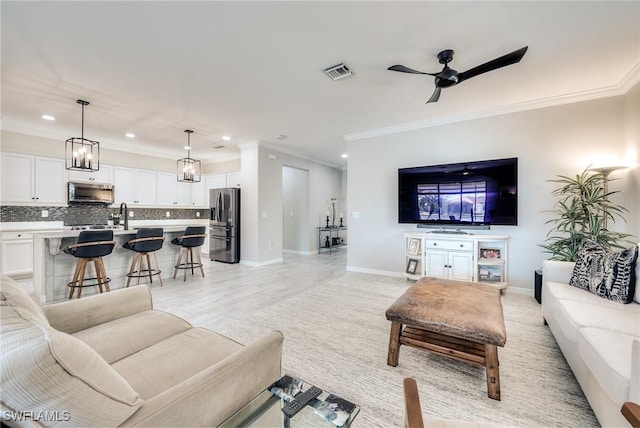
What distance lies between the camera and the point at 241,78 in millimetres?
3064

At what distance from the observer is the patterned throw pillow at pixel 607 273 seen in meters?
2.03

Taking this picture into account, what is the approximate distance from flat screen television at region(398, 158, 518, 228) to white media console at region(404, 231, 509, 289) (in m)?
0.26

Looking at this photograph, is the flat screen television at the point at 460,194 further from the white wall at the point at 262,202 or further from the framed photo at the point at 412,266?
the white wall at the point at 262,202

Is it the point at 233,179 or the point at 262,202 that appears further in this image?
the point at 233,179

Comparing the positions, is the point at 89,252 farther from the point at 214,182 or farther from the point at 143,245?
the point at 214,182

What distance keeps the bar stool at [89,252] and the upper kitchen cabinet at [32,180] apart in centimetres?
221

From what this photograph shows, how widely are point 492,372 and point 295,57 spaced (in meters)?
3.04

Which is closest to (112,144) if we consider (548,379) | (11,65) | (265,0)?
(11,65)

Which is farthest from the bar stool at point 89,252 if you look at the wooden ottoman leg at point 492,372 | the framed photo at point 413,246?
the framed photo at point 413,246

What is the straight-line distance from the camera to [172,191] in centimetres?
698

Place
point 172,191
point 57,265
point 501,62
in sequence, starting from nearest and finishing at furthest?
point 501,62
point 57,265
point 172,191

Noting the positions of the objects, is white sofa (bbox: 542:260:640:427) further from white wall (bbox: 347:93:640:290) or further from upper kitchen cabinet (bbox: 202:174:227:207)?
upper kitchen cabinet (bbox: 202:174:227:207)

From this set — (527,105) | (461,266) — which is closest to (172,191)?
(461,266)

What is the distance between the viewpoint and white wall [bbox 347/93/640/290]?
3.45 metres
